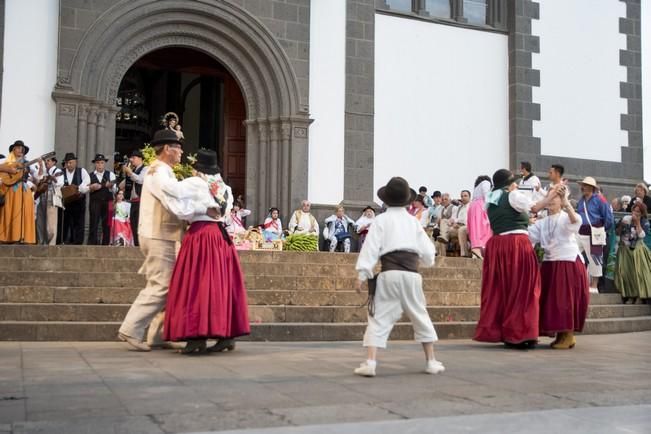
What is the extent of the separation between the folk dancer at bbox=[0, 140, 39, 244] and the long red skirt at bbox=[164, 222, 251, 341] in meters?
5.54

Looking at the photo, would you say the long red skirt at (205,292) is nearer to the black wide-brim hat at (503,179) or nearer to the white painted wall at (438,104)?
the black wide-brim hat at (503,179)

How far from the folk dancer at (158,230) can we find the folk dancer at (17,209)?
5.00 m

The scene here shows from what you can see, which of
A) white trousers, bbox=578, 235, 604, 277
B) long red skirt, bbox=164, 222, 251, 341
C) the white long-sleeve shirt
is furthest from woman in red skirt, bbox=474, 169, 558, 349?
white trousers, bbox=578, 235, 604, 277

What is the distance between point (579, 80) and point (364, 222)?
6.61 m

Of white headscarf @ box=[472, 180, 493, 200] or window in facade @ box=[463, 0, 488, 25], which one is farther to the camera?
window in facade @ box=[463, 0, 488, 25]

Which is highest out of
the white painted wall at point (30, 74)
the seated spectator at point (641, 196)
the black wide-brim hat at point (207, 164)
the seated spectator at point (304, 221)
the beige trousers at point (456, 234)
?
the white painted wall at point (30, 74)

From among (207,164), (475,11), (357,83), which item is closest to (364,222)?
(357,83)

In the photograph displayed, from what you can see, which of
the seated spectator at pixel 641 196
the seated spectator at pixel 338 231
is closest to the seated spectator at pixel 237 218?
the seated spectator at pixel 338 231

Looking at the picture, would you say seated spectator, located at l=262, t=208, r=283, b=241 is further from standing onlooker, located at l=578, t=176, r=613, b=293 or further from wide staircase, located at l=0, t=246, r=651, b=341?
standing onlooker, located at l=578, t=176, r=613, b=293

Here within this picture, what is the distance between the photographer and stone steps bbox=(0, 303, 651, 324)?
8398 mm

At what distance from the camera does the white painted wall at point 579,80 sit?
18.5 meters

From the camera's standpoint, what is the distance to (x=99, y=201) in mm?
13188

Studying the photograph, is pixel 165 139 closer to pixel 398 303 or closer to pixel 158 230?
pixel 158 230

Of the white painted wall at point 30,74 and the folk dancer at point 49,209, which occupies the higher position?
the white painted wall at point 30,74
